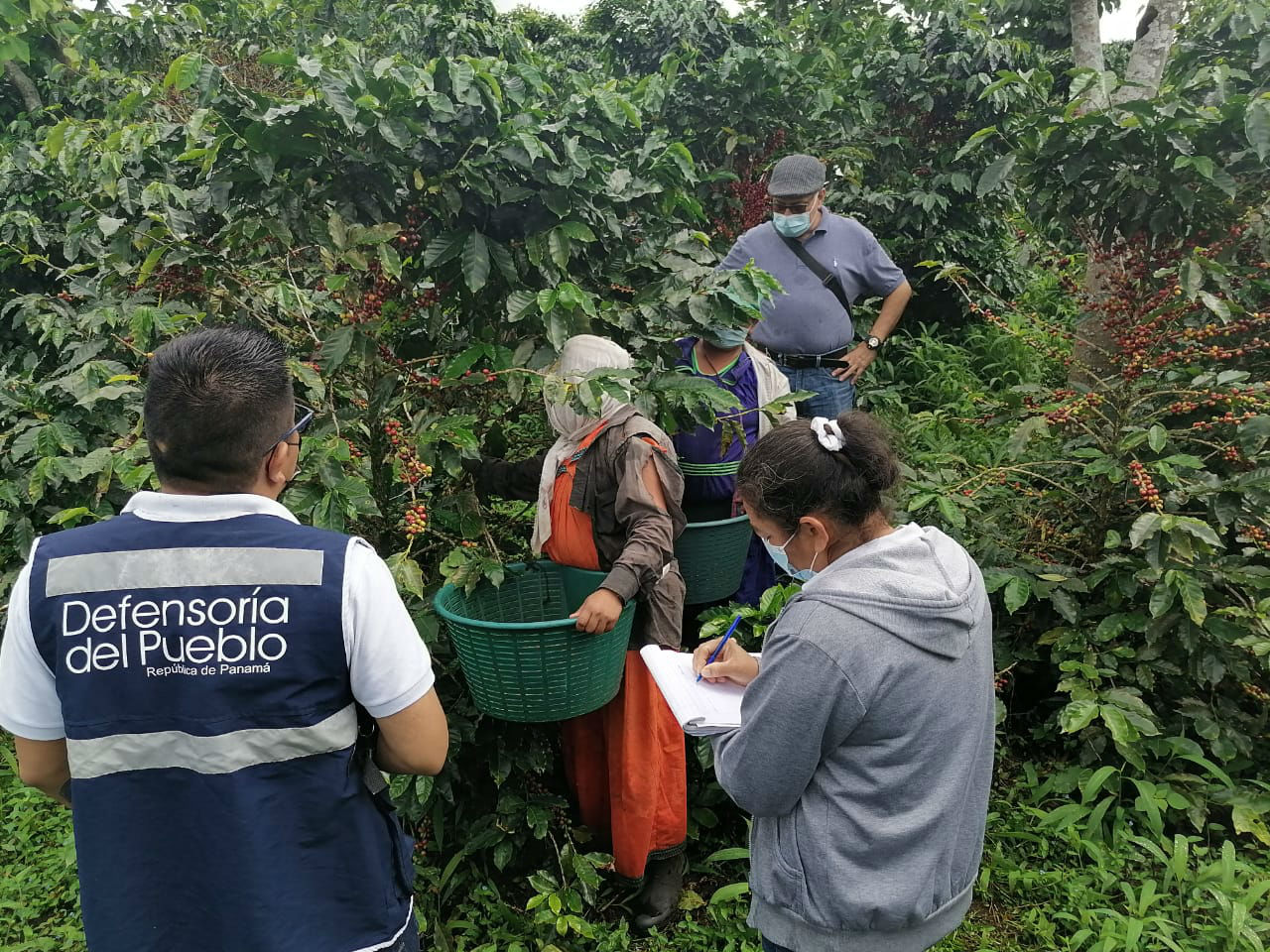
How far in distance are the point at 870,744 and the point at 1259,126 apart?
2405 millimetres

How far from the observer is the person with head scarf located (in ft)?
7.55

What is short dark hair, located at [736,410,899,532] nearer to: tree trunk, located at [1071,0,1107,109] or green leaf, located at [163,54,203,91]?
green leaf, located at [163,54,203,91]

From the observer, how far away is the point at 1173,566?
268 cm

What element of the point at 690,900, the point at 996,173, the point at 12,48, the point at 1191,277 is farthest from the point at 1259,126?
the point at 12,48

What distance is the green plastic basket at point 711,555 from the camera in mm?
2717

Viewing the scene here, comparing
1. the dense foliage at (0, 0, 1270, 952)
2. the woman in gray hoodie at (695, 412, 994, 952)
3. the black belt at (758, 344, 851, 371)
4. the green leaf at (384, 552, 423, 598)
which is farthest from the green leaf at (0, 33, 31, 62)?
the woman in gray hoodie at (695, 412, 994, 952)

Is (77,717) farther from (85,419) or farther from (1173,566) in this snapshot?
(1173,566)

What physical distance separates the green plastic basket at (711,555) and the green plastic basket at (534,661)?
0.45m

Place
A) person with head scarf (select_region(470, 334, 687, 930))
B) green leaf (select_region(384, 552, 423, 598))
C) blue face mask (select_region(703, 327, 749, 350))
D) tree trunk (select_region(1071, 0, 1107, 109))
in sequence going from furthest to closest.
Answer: tree trunk (select_region(1071, 0, 1107, 109))
blue face mask (select_region(703, 327, 749, 350))
person with head scarf (select_region(470, 334, 687, 930))
green leaf (select_region(384, 552, 423, 598))

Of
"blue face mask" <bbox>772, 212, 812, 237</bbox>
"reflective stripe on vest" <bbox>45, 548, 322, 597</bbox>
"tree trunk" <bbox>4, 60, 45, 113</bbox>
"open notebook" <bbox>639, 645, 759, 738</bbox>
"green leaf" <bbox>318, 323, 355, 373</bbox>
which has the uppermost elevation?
"tree trunk" <bbox>4, 60, 45, 113</bbox>

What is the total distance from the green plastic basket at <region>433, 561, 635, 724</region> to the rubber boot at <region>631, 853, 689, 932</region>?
628 mm

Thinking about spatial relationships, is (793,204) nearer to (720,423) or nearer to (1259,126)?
(720,423)

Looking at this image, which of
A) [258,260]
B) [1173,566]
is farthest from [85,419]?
[1173,566]

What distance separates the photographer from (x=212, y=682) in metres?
1.17
